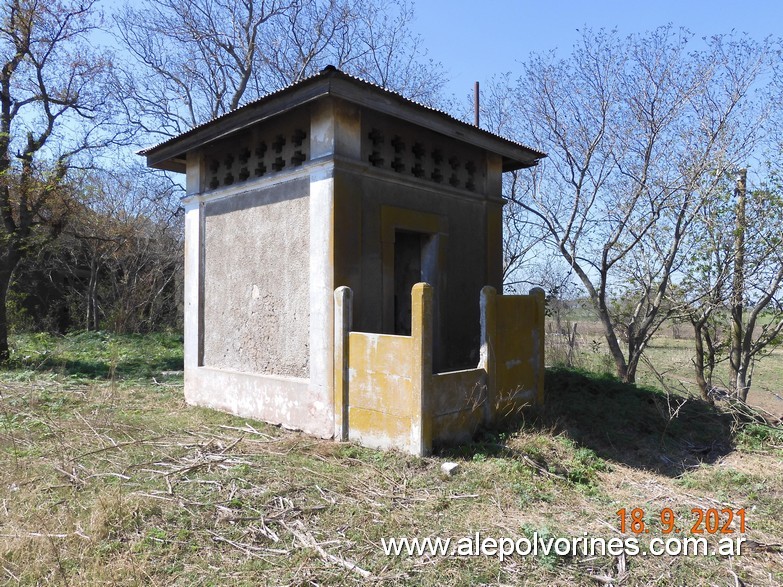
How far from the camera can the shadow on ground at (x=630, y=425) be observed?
6.44 meters

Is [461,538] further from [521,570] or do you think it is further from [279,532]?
[279,532]

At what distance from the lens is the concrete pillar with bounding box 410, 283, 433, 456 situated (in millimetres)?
5480

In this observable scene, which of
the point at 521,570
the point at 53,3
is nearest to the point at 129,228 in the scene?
the point at 53,3

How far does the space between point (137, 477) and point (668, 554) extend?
14.9 feet

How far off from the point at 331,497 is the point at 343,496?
0.11m

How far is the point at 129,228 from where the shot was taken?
60.0 ft

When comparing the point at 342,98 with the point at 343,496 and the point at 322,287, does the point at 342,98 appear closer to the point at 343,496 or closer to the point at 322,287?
the point at 322,287

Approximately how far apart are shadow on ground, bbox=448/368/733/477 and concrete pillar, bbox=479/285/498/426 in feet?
0.96

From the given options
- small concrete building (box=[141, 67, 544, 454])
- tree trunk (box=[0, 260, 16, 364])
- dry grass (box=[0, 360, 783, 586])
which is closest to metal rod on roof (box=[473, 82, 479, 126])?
small concrete building (box=[141, 67, 544, 454])

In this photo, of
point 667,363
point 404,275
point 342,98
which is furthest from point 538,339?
point 667,363

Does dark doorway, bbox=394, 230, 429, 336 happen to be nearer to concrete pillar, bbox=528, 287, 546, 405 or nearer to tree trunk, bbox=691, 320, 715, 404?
concrete pillar, bbox=528, 287, 546, 405

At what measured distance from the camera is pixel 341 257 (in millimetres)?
6309

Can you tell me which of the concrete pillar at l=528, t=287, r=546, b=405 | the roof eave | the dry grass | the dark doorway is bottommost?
the dry grass

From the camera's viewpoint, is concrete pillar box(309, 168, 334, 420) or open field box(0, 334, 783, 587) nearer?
open field box(0, 334, 783, 587)
